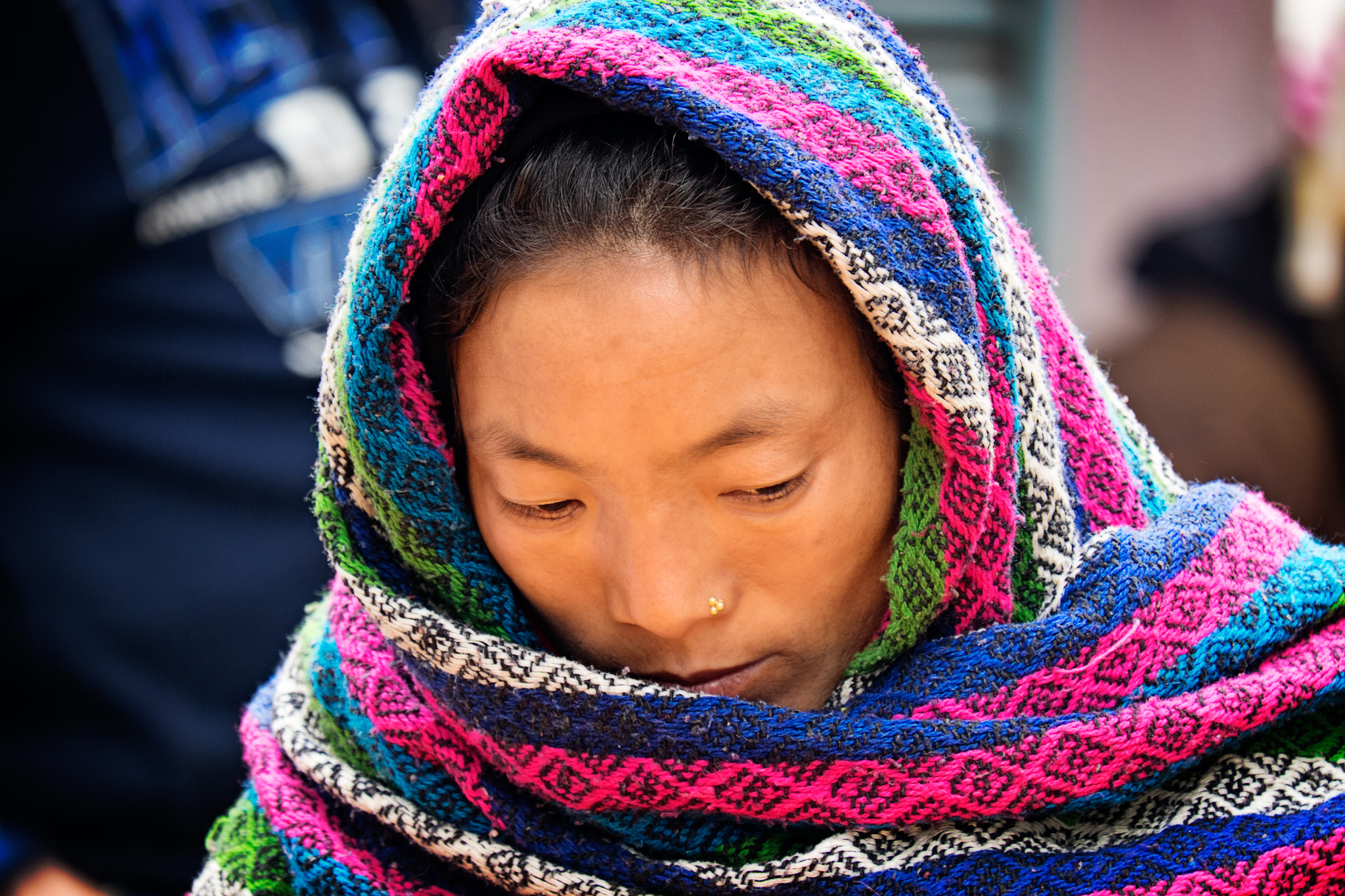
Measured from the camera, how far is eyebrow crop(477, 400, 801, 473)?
3.98 ft

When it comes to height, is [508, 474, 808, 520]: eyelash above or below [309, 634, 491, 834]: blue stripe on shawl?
above

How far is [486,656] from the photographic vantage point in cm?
133

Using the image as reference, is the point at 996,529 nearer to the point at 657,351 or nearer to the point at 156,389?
the point at 657,351

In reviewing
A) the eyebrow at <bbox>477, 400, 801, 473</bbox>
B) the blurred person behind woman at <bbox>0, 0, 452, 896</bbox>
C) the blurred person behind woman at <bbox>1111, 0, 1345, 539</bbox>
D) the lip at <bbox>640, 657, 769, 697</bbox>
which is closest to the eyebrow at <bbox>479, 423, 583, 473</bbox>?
the eyebrow at <bbox>477, 400, 801, 473</bbox>

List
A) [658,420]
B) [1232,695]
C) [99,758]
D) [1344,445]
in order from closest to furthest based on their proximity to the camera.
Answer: [658,420] → [1232,695] → [99,758] → [1344,445]

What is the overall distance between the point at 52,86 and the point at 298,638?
146cm

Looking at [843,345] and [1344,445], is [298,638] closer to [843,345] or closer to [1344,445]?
[843,345]

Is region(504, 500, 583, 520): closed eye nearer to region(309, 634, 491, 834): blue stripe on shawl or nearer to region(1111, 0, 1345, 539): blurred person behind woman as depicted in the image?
region(309, 634, 491, 834): blue stripe on shawl

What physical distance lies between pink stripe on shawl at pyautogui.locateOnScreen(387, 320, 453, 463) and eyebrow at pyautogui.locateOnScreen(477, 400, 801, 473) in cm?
14

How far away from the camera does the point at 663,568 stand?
1.23 m

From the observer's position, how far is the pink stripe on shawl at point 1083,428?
142 cm

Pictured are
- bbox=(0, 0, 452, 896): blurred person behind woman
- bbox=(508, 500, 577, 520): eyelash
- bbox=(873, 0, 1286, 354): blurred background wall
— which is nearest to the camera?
bbox=(508, 500, 577, 520): eyelash

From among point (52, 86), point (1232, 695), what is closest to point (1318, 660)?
point (1232, 695)

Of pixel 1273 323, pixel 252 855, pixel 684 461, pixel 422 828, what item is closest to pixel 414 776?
pixel 422 828
